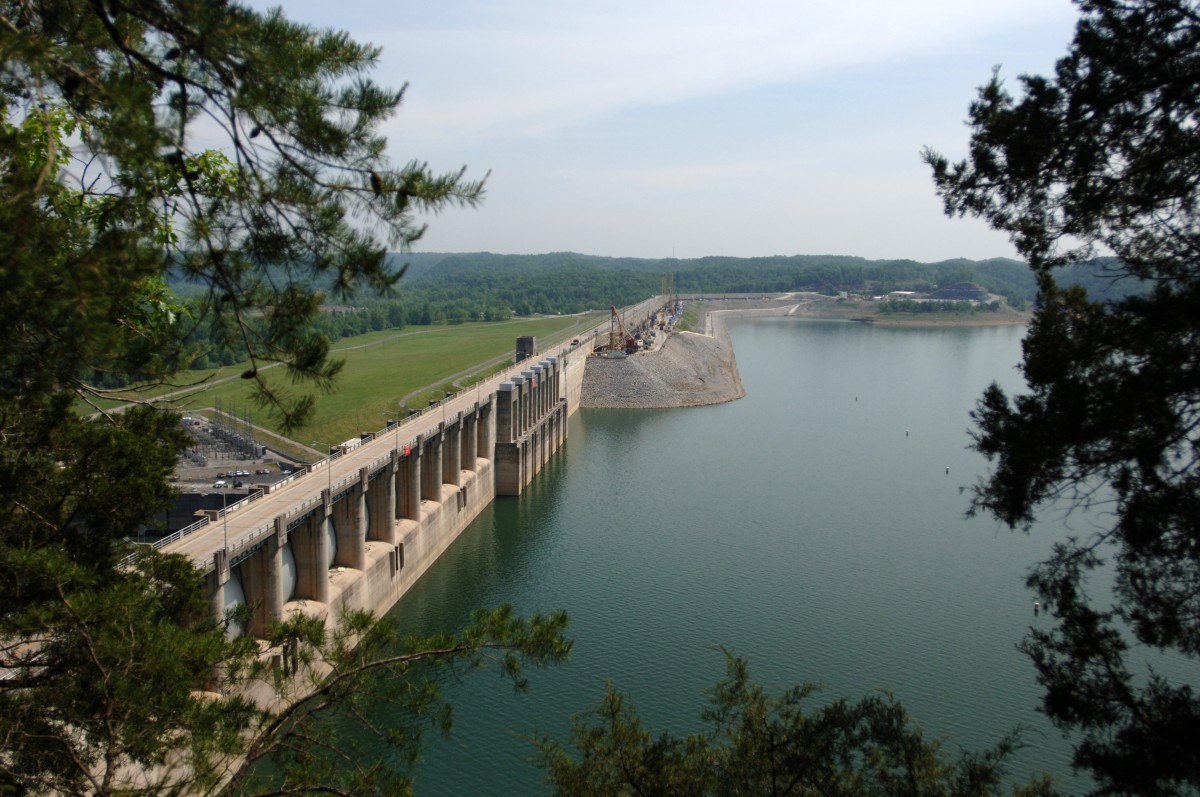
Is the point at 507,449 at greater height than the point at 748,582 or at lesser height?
greater

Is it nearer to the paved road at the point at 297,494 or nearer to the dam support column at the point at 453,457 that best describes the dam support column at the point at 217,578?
the paved road at the point at 297,494

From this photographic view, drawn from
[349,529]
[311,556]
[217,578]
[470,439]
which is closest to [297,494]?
[349,529]

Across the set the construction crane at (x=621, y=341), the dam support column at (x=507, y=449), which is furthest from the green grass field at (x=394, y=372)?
the construction crane at (x=621, y=341)

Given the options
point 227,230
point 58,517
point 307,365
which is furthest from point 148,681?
point 227,230

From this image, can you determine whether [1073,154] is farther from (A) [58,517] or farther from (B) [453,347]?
(B) [453,347]

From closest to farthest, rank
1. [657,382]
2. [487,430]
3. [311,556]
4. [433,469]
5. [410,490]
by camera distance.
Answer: [311,556] → [410,490] → [433,469] → [487,430] → [657,382]

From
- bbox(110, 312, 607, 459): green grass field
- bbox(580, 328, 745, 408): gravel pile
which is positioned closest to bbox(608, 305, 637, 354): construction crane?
bbox(580, 328, 745, 408): gravel pile

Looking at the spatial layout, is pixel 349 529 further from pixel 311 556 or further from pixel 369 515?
pixel 369 515
